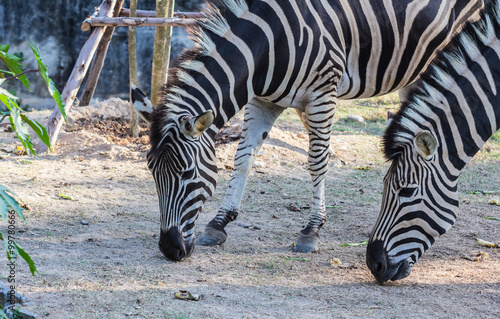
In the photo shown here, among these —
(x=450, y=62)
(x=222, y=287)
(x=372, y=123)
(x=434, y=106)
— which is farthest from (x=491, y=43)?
(x=372, y=123)

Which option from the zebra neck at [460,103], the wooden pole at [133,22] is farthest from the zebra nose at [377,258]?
the wooden pole at [133,22]

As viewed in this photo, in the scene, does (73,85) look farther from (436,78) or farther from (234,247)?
(436,78)

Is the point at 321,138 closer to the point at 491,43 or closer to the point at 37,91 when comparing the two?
the point at 491,43

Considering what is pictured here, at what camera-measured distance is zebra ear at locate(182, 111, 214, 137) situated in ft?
14.0

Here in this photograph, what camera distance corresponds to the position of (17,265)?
4.20m

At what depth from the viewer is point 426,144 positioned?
12.9 ft

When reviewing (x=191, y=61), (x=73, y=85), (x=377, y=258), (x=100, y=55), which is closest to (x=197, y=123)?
(x=191, y=61)

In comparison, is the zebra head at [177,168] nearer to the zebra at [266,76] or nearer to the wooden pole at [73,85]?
the zebra at [266,76]

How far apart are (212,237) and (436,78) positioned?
2.69 meters

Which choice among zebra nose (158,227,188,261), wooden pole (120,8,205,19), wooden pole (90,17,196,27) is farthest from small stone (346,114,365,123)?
zebra nose (158,227,188,261)

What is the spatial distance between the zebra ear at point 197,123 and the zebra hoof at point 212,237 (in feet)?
4.50

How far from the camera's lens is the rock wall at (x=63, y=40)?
49.4 ft

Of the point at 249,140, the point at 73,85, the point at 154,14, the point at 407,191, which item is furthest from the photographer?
the point at 154,14

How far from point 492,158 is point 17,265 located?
310 inches
